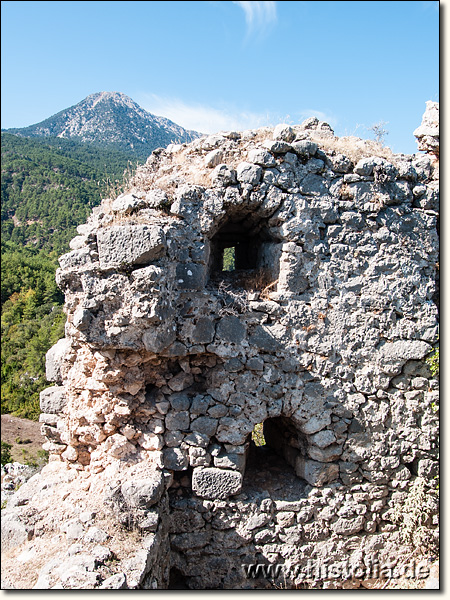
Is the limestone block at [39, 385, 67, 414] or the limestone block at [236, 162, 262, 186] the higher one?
the limestone block at [236, 162, 262, 186]

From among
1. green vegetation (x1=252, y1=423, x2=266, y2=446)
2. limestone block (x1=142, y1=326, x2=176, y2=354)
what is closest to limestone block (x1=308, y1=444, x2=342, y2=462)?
limestone block (x1=142, y1=326, x2=176, y2=354)

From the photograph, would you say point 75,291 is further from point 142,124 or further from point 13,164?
point 142,124

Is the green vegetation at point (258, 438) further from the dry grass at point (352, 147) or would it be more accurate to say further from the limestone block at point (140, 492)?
the dry grass at point (352, 147)

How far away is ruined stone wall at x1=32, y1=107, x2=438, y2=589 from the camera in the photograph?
177 inches

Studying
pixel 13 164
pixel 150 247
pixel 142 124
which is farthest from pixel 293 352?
pixel 142 124

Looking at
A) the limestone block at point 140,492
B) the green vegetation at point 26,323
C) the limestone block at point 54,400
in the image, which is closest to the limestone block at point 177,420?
the limestone block at point 140,492

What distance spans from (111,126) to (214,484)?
5274cm

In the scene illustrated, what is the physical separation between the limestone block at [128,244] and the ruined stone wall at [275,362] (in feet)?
0.72

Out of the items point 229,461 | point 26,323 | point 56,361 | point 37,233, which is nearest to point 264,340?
point 229,461

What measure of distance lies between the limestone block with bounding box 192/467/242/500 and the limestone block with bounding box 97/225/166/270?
2.33 m

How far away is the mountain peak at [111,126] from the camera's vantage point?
43.6 metres

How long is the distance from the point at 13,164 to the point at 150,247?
44861 mm

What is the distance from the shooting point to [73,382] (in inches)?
183

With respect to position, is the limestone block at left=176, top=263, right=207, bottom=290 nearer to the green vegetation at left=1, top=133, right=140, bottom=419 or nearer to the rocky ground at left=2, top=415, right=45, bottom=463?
the rocky ground at left=2, top=415, right=45, bottom=463
